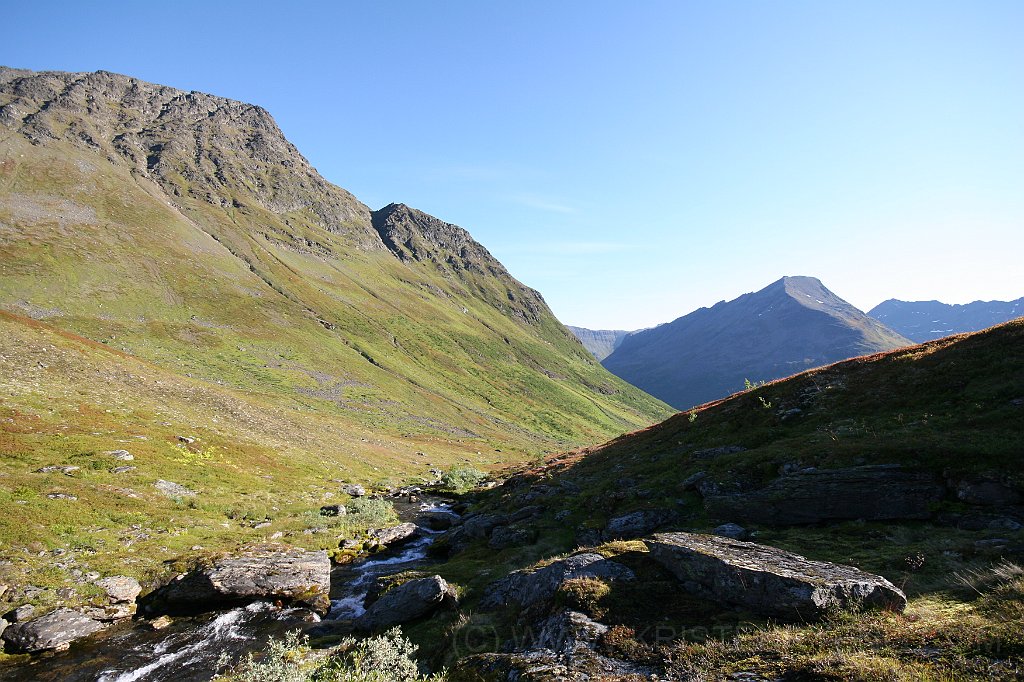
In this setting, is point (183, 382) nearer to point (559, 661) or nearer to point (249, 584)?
point (249, 584)

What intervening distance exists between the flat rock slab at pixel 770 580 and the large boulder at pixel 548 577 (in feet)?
5.69

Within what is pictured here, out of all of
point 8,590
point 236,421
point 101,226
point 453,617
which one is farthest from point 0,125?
point 453,617

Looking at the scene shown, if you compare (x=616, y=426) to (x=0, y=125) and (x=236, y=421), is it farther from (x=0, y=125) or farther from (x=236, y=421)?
(x=0, y=125)

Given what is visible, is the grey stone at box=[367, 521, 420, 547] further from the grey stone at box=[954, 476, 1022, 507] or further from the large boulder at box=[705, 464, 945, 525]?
the grey stone at box=[954, 476, 1022, 507]

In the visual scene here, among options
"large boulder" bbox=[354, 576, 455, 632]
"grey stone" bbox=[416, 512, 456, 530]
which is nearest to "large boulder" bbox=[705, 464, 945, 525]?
"large boulder" bbox=[354, 576, 455, 632]

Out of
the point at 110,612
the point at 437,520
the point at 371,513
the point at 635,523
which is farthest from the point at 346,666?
the point at 437,520

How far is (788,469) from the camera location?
890 inches

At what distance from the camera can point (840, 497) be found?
1938 centimetres

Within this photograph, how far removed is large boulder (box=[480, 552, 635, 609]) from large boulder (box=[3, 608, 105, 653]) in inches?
617

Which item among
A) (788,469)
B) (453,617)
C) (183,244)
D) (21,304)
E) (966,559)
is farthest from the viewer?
(183,244)

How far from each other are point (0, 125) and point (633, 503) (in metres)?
243

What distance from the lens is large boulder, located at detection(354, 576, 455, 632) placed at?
17625 mm

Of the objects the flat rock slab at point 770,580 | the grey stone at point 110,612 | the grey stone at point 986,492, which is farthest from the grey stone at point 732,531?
the grey stone at point 110,612

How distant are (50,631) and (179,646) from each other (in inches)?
175
